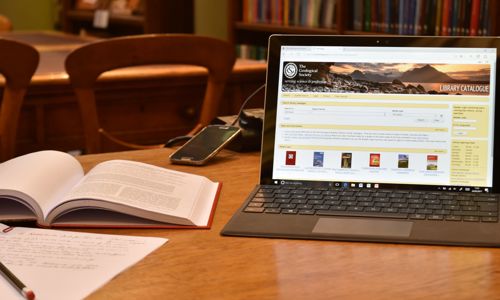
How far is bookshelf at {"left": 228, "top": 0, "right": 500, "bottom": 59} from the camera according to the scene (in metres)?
2.74

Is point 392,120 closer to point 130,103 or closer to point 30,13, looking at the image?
point 130,103

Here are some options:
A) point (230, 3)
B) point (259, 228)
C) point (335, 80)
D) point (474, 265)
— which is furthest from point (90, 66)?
point (230, 3)

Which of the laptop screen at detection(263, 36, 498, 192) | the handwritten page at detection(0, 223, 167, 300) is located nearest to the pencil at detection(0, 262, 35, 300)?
the handwritten page at detection(0, 223, 167, 300)

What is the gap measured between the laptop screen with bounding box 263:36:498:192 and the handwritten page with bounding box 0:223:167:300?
0.29 m

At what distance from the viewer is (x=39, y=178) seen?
1178mm

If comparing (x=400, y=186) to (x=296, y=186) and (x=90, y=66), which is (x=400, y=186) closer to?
(x=296, y=186)

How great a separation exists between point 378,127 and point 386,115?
2 centimetres

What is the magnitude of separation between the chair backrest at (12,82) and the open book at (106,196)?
2.72 ft

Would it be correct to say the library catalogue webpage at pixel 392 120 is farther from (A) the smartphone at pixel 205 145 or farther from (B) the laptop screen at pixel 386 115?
(A) the smartphone at pixel 205 145

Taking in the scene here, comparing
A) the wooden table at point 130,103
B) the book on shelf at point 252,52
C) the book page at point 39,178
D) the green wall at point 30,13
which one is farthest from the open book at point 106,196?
the green wall at point 30,13

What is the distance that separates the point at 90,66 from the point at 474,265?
4.45ft

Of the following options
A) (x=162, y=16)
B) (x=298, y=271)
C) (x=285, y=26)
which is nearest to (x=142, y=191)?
(x=298, y=271)

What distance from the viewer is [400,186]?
1.17 meters

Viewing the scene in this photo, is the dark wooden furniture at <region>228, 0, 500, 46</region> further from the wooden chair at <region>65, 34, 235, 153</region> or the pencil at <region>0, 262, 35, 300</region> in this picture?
the pencil at <region>0, 262, 35, 300</region>
